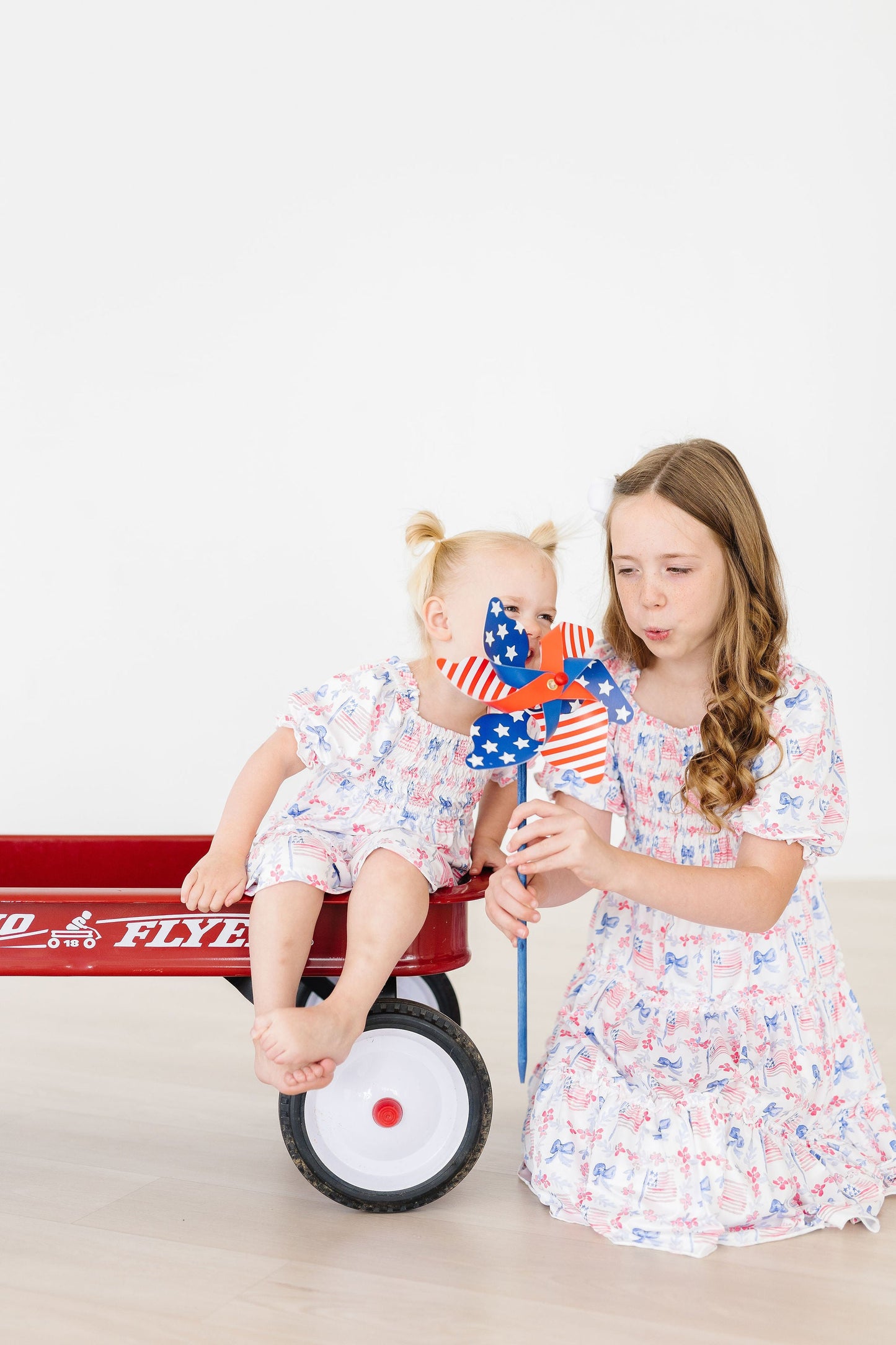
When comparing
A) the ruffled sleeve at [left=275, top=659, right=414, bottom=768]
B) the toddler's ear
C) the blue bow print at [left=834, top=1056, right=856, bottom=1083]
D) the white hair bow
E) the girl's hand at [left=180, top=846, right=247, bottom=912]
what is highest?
the white hair bow

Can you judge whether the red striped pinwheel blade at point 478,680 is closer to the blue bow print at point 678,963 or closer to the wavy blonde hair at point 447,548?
the wavy blonde hair at point 447,548

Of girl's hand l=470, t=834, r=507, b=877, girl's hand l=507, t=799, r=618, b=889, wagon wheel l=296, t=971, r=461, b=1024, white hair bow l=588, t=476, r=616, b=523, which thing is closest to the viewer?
girl's hand l=507, t=799, r=618, b=889

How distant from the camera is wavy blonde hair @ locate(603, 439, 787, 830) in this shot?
151 centimetres

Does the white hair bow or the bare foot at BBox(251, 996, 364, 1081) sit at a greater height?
the white hair bow

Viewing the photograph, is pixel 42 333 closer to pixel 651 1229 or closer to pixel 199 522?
pixel 199 522

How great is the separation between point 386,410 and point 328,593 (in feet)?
1.81

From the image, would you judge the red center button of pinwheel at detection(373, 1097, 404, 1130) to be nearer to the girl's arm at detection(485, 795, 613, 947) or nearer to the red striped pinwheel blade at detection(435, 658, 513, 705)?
the girl's arm at detection(485, 795, 613, 947)

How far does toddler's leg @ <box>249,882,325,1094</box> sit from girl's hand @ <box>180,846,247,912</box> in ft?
0.13

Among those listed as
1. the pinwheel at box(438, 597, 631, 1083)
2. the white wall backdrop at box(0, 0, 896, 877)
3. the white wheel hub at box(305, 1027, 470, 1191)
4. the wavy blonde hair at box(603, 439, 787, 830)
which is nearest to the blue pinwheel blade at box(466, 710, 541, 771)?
the pinwheel at box(438, 597, 631, 1083)

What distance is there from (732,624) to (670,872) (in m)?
0.33

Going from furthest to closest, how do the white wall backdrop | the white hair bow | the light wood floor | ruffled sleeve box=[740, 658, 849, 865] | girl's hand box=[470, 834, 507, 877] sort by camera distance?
the white wall backdrop → girl's hand box=[470, 834, 507, 877] → the white hair bow → ruffled sleeve box=[740, 658, 849, 865] → the light wood floor

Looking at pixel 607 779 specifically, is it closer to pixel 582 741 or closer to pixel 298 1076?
pixel 582 741

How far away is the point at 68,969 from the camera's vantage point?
1.53 meters

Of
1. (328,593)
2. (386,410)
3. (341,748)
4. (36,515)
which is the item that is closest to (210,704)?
(328,593)
